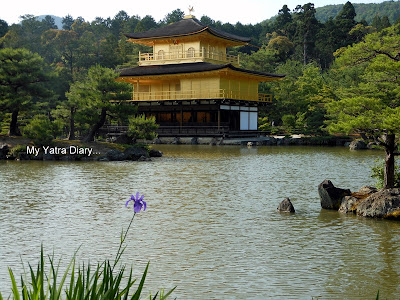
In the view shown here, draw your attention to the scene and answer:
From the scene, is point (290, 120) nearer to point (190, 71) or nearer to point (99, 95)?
point (190, 71)

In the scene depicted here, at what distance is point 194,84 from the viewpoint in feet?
145

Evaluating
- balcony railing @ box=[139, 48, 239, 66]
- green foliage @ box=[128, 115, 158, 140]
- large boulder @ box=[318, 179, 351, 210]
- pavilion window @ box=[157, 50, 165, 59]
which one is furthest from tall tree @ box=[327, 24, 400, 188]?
pavilion window @ box=[157, 50, 165, 59]

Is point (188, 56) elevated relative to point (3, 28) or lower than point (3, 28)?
lower

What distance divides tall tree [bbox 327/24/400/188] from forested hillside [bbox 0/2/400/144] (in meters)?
0.07

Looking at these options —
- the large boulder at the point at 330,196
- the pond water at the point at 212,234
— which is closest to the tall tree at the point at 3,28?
the pond water at the point at 212,234

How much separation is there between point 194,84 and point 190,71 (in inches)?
72.2

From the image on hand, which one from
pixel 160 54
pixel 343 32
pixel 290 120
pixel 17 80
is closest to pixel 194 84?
pixel 160 54

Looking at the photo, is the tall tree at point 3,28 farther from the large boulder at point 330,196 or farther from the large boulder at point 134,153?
the large boulder at point 330,196

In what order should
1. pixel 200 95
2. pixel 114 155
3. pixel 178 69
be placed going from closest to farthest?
pixel 114 155 → pixel 200 95 → pixel 178 69

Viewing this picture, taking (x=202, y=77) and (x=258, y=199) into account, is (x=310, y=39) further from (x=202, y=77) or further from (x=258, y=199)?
(x=258, y=199)

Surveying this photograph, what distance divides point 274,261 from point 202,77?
36.5 m

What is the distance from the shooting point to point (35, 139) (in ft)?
88.2

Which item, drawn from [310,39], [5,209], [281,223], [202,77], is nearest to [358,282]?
[281,223]

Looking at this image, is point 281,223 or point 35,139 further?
point 35,139
